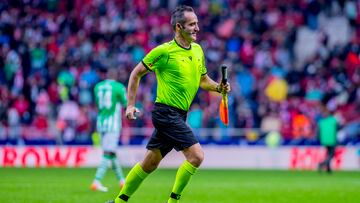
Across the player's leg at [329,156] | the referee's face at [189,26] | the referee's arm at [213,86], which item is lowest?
the player's leg at [329,156]

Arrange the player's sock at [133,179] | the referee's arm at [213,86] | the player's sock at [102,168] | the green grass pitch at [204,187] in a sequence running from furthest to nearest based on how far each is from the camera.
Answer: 1. the player's sock at [102,168]
2. the green grass pitch at [204,187]
3. the referee's arm at [213,86]
4. the player's sock at [133,179]

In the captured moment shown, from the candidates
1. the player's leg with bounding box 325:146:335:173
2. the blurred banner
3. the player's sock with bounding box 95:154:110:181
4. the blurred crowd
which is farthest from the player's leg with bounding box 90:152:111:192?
the blurred crowd

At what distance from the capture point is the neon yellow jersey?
1088cm

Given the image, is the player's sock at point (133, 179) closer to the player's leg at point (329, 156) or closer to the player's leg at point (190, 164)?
the player's leg at point (190, 164)

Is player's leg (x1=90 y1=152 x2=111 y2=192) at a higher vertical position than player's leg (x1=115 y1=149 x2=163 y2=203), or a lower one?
lower

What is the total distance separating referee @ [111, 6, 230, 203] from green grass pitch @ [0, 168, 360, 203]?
298cm

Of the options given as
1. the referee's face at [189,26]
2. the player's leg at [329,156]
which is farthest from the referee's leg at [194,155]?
the player's leg at [329,156]

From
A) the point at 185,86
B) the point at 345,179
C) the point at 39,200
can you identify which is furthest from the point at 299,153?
the point at 185,86

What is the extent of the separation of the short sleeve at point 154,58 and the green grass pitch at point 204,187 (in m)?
3.54

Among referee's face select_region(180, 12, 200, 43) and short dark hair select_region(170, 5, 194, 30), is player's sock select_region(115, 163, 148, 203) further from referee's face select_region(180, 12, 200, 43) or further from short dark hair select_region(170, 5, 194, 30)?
short dark hair select_region(170, 5, 194, 30)

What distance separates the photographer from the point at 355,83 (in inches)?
1094

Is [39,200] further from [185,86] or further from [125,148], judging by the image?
[125,148]

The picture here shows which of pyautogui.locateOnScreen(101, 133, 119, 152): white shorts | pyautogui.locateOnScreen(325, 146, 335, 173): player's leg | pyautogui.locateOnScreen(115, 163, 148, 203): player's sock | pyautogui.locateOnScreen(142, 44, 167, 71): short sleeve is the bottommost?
pyautogui.locateOnScreen(325, 146, 335, 173): player's leg

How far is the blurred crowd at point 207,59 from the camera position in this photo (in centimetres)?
2725
